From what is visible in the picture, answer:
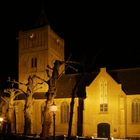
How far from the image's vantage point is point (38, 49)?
68312 mm

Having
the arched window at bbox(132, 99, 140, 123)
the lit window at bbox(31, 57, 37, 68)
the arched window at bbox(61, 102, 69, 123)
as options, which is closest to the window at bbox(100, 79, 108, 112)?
the arched window at bbox(132, 99, 140, 123)

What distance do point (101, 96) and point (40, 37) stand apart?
18.3 meters

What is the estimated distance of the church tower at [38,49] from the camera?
67.3 m

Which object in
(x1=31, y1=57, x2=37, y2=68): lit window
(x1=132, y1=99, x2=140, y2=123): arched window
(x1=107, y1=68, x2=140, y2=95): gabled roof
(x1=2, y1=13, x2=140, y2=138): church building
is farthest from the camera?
(x1=31, y1=57, x2=37, y2=68): lit window

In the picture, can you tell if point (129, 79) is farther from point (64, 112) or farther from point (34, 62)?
point (34, 62)

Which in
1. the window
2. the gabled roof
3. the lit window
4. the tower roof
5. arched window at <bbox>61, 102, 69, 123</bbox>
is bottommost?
arched window at <bbox>61, 102, 69, 123</bbox>

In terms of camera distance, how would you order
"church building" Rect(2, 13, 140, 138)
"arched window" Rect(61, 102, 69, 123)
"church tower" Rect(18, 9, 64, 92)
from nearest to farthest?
1. "church building" Rect(2, 13, 140, 138)
2. "arched window" Rect(61, 102, 69, 123)
3. "church tower" Rect(18, 9, 64, 92)

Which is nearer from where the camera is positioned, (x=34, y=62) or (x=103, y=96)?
(x=103, y=96)

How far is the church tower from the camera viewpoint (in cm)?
6731

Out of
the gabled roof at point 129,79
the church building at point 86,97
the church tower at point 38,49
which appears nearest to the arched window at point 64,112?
the church building at point 86,97

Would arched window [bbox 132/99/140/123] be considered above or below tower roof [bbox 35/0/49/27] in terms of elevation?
below

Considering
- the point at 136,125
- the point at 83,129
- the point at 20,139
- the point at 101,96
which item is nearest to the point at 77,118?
the point at 83,129

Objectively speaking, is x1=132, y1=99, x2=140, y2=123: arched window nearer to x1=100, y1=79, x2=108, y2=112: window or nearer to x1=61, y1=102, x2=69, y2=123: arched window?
x1=100, y1=79, x2=108, y2=112: window

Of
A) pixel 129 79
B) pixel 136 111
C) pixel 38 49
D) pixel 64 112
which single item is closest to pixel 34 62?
pixel 38 49
